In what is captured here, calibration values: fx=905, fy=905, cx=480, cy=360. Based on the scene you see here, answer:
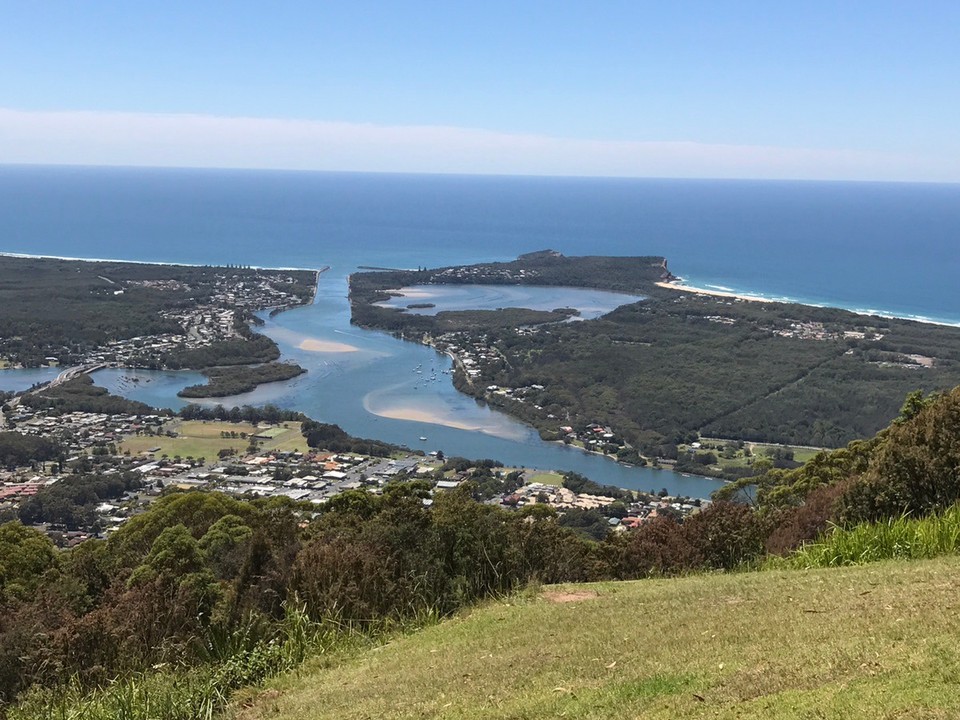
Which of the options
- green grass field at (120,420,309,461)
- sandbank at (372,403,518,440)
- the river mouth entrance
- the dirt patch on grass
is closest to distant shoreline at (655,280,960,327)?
the river mouth entrance

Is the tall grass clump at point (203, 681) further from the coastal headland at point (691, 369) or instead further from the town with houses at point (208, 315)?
the town with houses at point (208, 315)

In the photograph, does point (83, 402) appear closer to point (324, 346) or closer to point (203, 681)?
point (324, 346)

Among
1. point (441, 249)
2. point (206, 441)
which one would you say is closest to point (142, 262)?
point (441, 249)

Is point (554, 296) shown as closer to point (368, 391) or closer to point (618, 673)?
point (368, 391)

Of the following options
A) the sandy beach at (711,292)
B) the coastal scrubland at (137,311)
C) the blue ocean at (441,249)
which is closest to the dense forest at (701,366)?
the sandy beach at (711,292)

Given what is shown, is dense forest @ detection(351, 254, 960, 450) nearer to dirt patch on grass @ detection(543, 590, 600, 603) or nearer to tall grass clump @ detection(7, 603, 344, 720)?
dirt patch on grass @ detection(543, 590, 600, 603)

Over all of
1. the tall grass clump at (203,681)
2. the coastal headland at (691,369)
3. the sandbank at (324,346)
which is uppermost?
the tall grass clump at (203,681)
